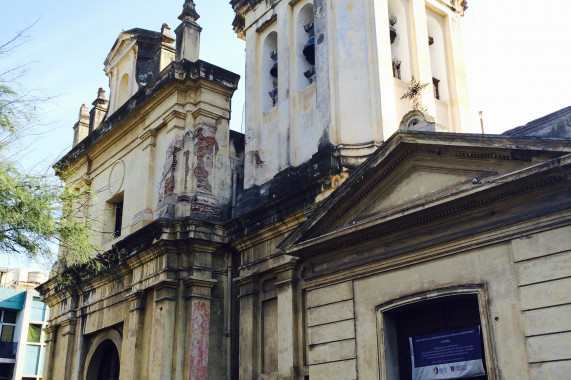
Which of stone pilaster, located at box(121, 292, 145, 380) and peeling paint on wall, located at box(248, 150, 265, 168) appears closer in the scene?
peeling paint on wall, located at box(248, 150, 265, 168)

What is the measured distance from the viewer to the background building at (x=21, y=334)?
31922 millimetres

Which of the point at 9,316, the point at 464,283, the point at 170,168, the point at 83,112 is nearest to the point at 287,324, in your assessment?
the point at 464,283

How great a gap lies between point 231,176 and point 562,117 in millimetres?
8442

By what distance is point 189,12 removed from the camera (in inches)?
653

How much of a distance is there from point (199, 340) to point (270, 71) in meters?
6.11

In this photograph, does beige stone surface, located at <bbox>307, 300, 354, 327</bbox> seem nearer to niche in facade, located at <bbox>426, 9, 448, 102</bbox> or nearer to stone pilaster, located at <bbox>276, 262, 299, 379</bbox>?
stone pilaster, located at <bbox>276, 262, 299, 379</bbox>

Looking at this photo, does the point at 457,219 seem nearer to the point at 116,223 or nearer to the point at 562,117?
the point at 562,117

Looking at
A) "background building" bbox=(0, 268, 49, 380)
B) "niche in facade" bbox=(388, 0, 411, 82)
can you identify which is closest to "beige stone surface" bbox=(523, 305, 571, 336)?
"niche in facade" bbox=(388, 0, 411, 82)

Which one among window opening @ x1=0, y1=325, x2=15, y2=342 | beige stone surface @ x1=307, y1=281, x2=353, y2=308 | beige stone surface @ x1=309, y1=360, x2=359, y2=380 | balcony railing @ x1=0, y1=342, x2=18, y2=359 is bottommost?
beige stone surface @ x1=309, y1=360, x2=359, y2=380

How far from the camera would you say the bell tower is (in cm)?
1262

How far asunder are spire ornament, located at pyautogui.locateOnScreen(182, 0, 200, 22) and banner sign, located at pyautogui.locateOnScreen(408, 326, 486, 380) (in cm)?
1025

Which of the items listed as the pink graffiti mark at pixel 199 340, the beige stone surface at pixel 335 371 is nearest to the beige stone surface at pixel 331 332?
the beige stone surface at pixel 335 371

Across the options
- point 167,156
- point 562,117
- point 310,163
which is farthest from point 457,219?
point 167,156

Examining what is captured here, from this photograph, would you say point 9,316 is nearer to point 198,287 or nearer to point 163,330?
point 163,330
